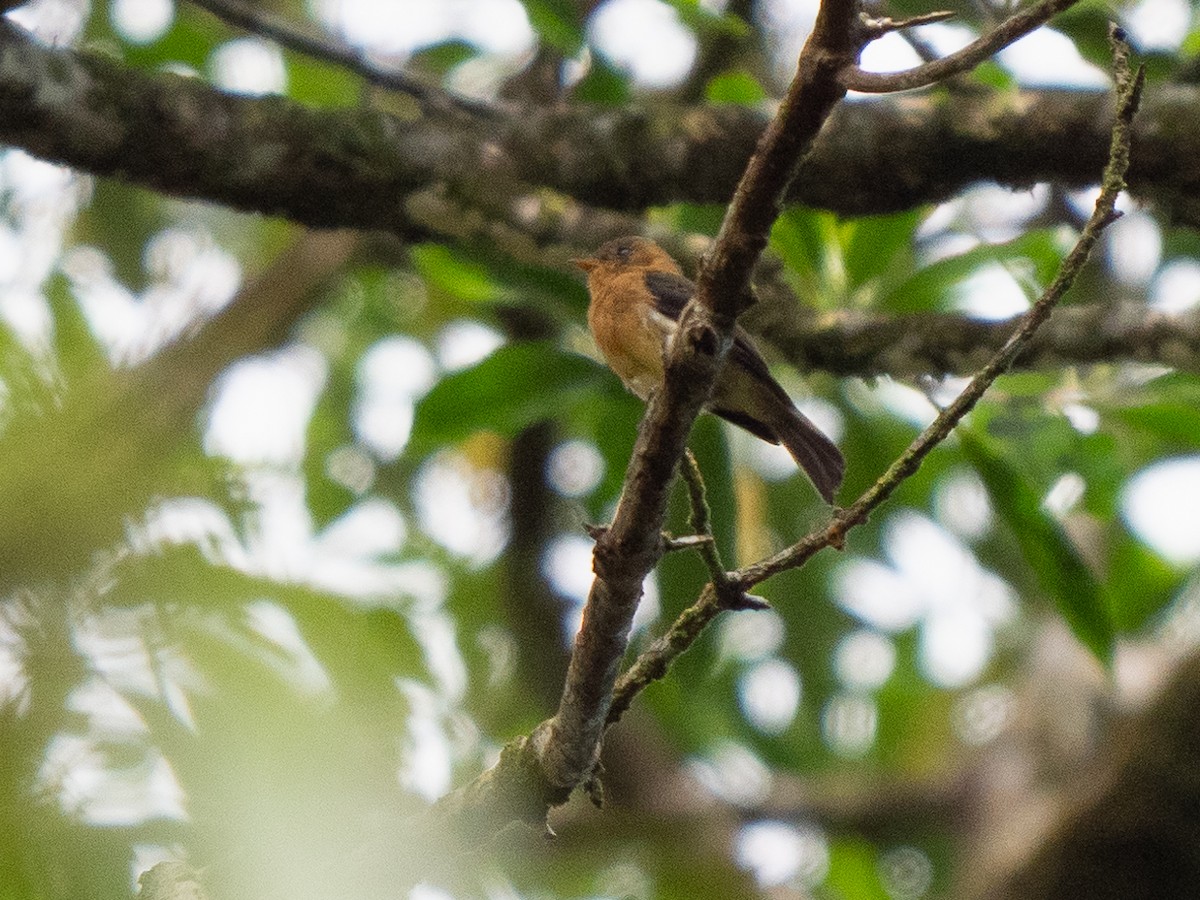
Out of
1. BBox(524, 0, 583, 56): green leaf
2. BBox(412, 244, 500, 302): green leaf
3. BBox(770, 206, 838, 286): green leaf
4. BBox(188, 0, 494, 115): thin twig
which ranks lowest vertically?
BBox(770, 206, 838, 286): green leaf

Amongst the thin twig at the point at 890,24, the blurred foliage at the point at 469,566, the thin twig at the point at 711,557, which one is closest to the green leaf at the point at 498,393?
the blurred foliage at the point at 469,566

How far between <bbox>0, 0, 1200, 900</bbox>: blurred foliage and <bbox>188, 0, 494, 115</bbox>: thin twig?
0.46 feet

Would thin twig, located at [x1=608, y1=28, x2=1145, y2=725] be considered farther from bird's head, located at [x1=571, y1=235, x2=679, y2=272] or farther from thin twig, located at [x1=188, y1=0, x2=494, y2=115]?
thin twig, located at [x1=188, y1=0, x2=494, y2=115]

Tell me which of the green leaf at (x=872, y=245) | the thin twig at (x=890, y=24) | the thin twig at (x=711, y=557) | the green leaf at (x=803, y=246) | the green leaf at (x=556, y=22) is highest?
the green leaf at (x=556, y=22)

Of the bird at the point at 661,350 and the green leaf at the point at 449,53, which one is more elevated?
the green leaf at the point at 449,53

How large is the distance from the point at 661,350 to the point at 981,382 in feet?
6.87

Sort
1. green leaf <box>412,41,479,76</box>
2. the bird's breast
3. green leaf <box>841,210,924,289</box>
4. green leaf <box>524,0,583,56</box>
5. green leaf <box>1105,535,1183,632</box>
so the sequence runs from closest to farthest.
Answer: the bird's breast → green leaf <box>524,0,583,56</box> → green leaf <box>841,210,924,289</box> → green leaf <box>412,41,479,76</box> → green leaf <box>1105,535,1183,632</box>

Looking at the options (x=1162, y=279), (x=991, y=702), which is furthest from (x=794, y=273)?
(x=991, y=702)

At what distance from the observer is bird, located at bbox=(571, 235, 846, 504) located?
4.15 meters

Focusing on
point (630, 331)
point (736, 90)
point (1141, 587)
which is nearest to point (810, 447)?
point (630, 331)

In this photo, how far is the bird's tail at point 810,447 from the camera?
13.6 ft

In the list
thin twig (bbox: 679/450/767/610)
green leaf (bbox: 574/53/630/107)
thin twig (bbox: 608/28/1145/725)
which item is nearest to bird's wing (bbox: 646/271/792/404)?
green leaf (bbox: 574/53/630/107)

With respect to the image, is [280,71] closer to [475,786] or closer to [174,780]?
[475,786]

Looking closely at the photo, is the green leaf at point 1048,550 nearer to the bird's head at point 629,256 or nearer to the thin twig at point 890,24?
the bird's head at point 629,256
